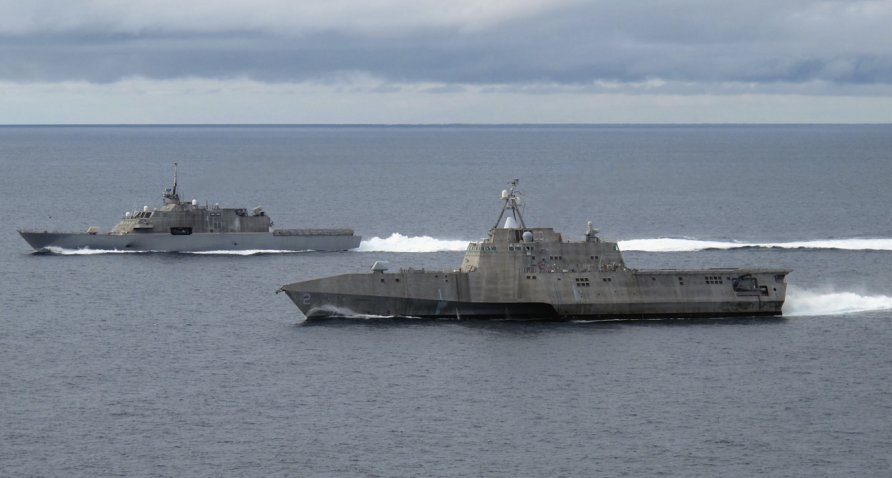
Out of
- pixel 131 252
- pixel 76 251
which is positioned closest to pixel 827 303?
pixel 131 252

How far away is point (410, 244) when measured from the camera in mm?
124500

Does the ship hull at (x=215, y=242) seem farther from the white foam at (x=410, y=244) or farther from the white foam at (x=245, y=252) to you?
the white foam at (x=410, y=244)

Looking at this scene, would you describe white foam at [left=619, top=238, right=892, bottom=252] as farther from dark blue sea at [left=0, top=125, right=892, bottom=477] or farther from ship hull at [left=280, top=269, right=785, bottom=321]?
ship hull at [left=280, top=269, right=785, bottom=321]

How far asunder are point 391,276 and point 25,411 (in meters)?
27.7

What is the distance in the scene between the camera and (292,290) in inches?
3332

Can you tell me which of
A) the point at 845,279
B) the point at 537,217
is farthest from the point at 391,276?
the point at 537,217

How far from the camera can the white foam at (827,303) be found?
294 feet

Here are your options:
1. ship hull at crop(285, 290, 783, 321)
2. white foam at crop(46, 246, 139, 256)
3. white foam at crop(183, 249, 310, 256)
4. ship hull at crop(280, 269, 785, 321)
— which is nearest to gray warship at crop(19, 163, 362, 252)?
white foam at crop(183, 249, 310, 256)

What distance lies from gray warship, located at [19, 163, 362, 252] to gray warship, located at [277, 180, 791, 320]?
4069 cm

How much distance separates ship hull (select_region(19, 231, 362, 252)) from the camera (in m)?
124

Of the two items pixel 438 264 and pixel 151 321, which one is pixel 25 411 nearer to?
pixel 151 321

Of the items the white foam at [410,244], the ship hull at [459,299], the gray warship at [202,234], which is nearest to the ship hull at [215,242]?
the gray warship at [202,234]

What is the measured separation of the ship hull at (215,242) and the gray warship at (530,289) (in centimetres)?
4043

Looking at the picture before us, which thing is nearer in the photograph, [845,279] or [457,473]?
[457,473]
